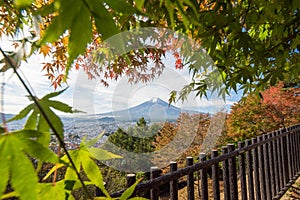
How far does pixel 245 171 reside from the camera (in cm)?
329

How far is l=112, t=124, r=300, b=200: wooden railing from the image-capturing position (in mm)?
1679

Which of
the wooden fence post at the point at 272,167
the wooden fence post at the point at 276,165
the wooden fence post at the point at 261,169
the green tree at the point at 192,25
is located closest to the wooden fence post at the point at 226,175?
the green tree at the point at 192,25

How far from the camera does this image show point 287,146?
4.57 meters

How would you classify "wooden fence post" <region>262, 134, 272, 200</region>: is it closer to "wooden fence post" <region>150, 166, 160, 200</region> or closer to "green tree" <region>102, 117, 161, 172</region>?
"wooden fence post" <region>150, 166, 160, 200</region>

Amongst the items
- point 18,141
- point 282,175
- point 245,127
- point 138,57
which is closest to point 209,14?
point 138,57

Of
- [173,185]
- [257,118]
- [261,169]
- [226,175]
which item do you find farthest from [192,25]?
[257,118]

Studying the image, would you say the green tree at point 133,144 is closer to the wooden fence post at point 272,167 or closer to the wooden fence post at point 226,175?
the wooden fence post at point 272,167

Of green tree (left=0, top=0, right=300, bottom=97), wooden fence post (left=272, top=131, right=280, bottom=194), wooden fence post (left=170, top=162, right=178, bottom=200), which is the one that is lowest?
wooden fence post (left=272, top=131, right=280, bottom=194)

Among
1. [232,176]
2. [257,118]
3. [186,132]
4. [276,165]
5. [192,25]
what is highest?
[192,25]

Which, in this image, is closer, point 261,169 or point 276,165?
point 261,169

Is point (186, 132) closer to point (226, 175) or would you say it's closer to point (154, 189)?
point (226, 175)

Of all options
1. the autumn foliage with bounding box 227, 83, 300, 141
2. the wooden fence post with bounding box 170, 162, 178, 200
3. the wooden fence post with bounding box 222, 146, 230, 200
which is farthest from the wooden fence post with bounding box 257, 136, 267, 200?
the autumn foliage with bounding box 227, 83, 300, 141

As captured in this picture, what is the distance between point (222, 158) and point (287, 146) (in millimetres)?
2733

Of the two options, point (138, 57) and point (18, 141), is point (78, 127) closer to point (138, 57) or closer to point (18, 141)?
point (138, 57)
